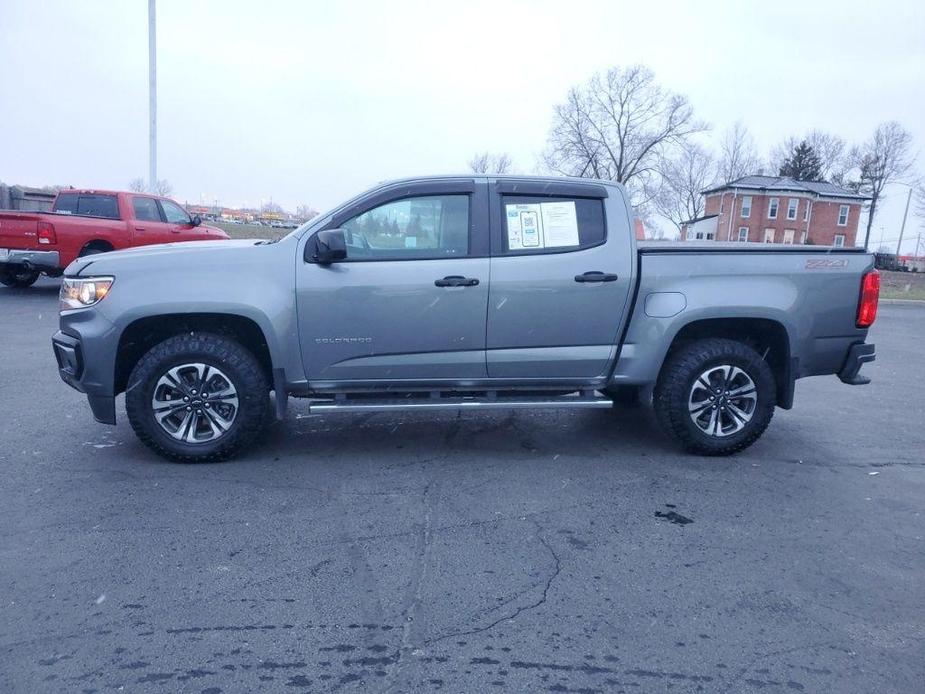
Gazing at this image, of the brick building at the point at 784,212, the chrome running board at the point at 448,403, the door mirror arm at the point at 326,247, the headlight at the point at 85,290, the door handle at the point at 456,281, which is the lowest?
the chrome running board at the point at 448,403

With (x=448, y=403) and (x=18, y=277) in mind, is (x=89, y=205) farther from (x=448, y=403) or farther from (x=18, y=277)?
(x=448, y=403)

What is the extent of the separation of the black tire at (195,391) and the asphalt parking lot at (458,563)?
6.0 inches

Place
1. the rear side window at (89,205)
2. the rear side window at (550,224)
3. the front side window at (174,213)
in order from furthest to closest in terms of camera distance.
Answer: the front side window at (174,213) → the rear side window at (89,205) → the rear side window at (550,224)

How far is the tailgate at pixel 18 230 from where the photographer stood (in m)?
13.0

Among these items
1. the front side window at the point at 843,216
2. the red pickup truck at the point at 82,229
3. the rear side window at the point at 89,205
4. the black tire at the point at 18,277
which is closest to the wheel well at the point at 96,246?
the red pickup truck at the point at 82,229

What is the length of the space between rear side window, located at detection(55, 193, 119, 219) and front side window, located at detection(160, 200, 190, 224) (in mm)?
1055

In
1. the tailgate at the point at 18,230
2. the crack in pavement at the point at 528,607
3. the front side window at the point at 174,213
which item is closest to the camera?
the crack in pavement at the point at 528,607

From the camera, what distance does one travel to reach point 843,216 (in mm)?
56906

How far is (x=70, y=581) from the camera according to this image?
3.37 m

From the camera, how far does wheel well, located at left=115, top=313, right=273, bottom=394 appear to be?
4926 mm

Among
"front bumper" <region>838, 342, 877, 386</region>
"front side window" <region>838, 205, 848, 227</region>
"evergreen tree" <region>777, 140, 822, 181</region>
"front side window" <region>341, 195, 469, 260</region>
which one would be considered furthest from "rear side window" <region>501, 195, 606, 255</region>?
"evergreen tree" <region>777, 140, 822, 181</region>

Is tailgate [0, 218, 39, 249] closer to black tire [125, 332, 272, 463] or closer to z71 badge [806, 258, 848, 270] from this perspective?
black tire [125, 332, 272, 463]

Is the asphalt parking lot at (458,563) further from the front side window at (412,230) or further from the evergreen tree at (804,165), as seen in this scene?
the evergreen tree at (804,165)

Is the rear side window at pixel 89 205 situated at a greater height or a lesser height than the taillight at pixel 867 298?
greater
